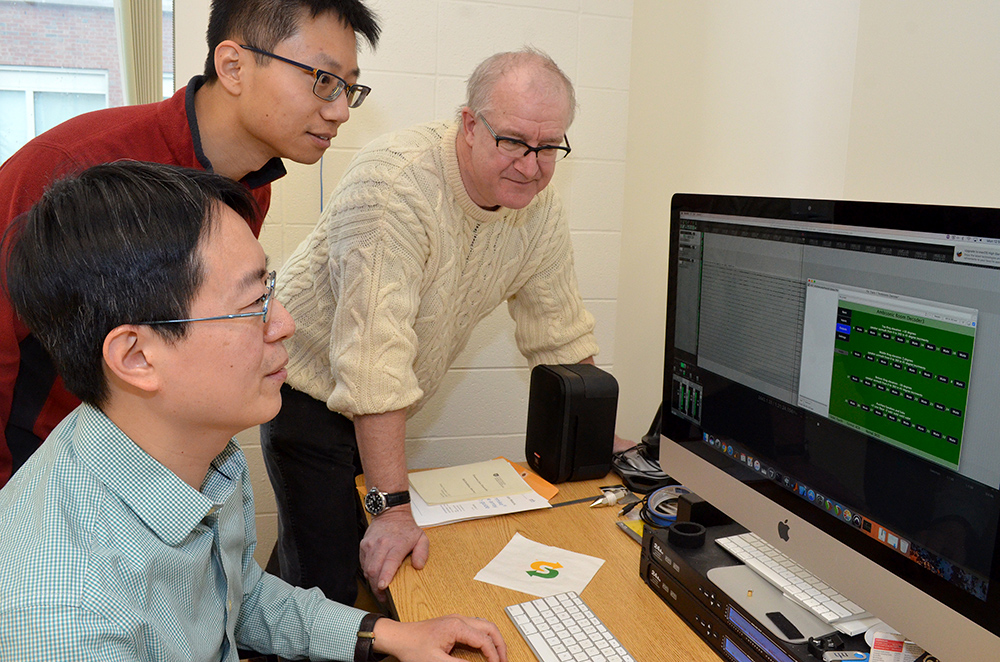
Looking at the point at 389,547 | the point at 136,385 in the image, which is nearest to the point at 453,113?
the point at 389,547

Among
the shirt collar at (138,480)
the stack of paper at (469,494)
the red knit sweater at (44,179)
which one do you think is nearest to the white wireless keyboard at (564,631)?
the stack of paper at (469,494)

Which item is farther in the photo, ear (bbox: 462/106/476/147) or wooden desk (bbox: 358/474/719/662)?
ear (bbox: 462/106/476/147)

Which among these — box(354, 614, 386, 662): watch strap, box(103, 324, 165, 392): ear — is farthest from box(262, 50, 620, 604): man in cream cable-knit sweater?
box(103, 324, 165, 392): ear

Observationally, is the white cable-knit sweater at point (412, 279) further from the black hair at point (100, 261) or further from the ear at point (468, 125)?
the black hair at point (100, 261)

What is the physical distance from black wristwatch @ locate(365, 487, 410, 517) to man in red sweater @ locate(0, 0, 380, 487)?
1.82 ft

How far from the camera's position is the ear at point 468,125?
1554 millimetres

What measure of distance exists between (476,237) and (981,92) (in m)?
0.96

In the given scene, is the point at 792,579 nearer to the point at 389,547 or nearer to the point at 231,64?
the point at 389,547

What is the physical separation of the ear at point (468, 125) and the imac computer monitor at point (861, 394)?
518mm

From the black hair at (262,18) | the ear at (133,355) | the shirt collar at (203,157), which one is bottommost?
the ear at (133,355)

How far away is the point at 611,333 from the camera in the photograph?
2844mm

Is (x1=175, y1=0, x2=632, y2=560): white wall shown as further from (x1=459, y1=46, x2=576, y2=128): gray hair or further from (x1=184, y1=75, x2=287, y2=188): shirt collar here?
(x1=459, y1=46, x2=576, y2=128): gray hair

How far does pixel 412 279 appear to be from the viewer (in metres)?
1.51

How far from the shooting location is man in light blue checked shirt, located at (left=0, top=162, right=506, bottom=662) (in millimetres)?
809
